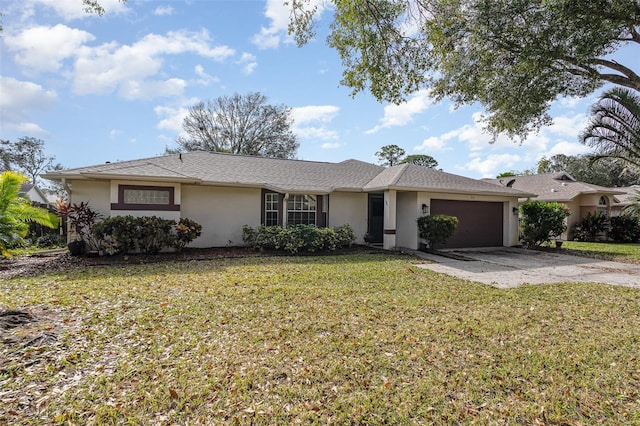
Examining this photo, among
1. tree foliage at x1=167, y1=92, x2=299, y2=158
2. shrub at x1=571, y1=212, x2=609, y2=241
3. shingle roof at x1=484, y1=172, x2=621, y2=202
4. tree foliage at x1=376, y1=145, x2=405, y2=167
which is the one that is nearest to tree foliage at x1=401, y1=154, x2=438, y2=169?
tree foliage at x1=376, y1=145, x2=405, y2=167

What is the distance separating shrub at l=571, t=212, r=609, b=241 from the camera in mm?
19594

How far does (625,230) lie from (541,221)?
9766 millimetres

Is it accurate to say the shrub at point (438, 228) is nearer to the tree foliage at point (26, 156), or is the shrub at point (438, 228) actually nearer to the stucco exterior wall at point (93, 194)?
the stucco exterior wall at point (93, 194)

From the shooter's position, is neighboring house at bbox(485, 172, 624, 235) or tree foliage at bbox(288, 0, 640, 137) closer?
tree foliage at bbox(288, 0, 640, 137)

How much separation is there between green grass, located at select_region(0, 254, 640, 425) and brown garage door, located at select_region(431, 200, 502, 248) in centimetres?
731

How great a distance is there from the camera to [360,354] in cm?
395

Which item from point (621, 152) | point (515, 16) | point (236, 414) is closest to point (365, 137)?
point (515, 16)

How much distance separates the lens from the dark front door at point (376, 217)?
1487cm

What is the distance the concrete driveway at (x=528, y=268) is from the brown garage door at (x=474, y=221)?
970mm

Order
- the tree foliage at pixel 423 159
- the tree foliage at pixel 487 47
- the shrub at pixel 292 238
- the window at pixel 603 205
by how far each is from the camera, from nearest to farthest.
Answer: the tree foliage at pixel 487 47, the shrub at pixel 292 238, the window at pixel 603 205, the tree foliage at pixel 423 159

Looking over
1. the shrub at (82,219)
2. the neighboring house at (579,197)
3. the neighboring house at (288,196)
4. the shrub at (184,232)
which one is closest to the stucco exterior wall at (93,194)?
the neighboring house at (288,196)

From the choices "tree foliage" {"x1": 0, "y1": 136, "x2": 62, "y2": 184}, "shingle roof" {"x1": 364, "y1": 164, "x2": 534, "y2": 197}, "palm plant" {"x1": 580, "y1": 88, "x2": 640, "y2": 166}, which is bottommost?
"shingle roof" {"x1": 364, "y1": 164, "x2": 534, "y2": 197}

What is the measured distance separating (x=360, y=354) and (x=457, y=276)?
18.5 feet

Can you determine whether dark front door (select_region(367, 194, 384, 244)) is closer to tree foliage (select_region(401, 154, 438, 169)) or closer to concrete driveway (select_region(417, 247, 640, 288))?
concrete driveway (select_region(417, 247, 640, 288))
